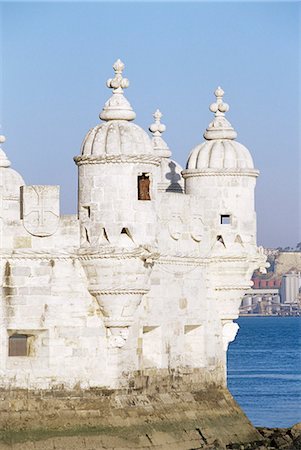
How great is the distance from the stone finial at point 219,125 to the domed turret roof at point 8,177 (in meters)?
5.48

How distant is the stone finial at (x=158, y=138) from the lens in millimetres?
63438

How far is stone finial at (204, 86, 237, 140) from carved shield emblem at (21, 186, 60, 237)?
22.8 feet

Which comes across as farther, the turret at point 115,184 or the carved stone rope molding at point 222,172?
the carved stone rope molding at point 222,172

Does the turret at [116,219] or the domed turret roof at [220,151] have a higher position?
the domed turret roof at [220,151]

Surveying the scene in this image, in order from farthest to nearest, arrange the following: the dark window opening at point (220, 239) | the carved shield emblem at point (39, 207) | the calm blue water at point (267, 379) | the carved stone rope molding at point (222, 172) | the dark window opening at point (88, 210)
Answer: the calm blue water at point (267, 379)
the dark window opening at point (220, 239)
the carved stone rope molding at point (222, 172)
the dark window opening at point (88, 210)
the carved shield emblem at point (39, 207)

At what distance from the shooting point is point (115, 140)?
53438 mm

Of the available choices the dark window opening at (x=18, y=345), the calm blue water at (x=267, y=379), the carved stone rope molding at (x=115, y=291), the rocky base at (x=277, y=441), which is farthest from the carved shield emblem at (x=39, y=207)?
the calm blue water at (x=267, y=379)

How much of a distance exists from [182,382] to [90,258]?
5.32 meters

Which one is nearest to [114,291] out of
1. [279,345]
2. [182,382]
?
[182,382]

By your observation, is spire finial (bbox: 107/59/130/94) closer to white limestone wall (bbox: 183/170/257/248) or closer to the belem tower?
the belem tower

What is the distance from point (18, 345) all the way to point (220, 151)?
784 cm

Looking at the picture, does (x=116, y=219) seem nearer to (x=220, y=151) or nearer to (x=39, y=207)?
(x=39, y=207)

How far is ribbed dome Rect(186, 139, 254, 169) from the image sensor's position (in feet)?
191

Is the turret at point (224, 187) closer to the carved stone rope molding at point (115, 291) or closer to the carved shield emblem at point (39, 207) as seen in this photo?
the carved stone rope molding at point (115, 291)
